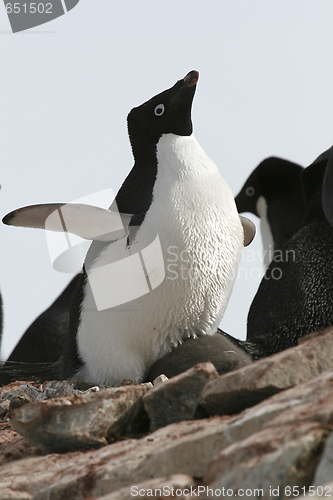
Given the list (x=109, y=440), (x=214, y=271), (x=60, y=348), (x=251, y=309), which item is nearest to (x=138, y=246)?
(x=214, y=271)

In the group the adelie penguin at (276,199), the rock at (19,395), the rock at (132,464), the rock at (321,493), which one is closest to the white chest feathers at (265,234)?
the adelie penguin at (276,199)

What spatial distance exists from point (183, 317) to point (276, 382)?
1140 millimetres

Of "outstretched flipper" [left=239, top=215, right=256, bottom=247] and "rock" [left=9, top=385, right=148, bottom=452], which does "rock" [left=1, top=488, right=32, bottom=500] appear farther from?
"outstretched flipper" [left=239, top=215, right=256, bottom=247]

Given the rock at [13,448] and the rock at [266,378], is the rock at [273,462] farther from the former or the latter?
the rock at [13,448]

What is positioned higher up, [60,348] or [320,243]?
[320,243]

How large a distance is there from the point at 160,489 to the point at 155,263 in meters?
1.43

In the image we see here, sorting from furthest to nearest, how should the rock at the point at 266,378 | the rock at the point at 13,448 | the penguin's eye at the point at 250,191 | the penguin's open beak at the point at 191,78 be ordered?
1. the penguin's eye at the point at 250,191
2. the penguin's open beak at the point at 191,78
3. the rock at the point at 13,448
4. the rock at the point at 266,378

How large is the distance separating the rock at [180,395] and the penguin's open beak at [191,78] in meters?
1.55

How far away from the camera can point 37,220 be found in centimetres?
243

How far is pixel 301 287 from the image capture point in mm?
3283

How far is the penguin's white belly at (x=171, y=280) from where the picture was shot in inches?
95.0

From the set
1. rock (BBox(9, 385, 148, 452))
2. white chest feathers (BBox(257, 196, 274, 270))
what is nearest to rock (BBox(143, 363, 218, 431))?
rock (BBox(9, 385, 148, 452))

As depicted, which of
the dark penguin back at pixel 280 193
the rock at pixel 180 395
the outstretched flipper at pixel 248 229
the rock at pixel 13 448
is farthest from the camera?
the dark penguin back at pixel 280 193

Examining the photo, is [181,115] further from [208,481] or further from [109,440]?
[208,481]
